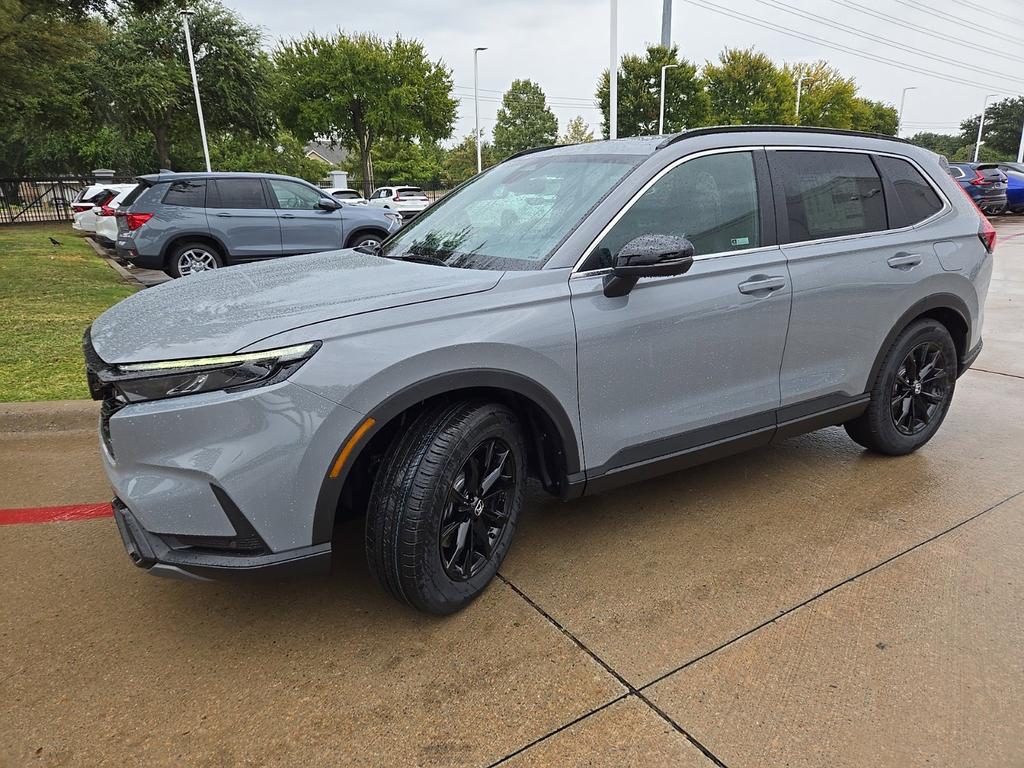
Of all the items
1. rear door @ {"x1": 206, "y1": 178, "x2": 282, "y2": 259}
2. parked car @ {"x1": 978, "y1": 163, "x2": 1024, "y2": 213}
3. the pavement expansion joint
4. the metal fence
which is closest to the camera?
the pavement expansion joint

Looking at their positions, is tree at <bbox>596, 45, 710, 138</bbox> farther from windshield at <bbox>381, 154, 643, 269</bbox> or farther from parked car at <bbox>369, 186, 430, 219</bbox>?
windshield at <bbox>381, 154, 643, 269</bbox>

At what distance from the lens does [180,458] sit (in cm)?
226

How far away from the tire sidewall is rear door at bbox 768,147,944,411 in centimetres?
153

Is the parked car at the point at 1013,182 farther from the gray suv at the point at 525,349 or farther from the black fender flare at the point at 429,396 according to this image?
the black fender flare at the point at 429,396

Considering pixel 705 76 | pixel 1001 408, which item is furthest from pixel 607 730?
pixel 705 76

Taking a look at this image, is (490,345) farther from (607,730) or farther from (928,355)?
(928,355)

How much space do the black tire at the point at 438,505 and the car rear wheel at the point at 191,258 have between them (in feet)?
29.0

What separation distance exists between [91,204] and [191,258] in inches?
434

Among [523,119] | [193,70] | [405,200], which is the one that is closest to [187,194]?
[405,200]

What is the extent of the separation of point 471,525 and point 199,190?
31.2 feet

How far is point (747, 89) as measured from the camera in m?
48.3

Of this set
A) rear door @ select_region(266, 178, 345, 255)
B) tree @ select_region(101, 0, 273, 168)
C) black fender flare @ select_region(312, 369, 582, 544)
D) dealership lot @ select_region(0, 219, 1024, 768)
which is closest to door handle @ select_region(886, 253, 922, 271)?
dealership lot @ select_region(0, 219, 1024, 768)

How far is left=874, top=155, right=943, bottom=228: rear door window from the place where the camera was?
401 cm

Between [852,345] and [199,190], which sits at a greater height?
[199,190]
